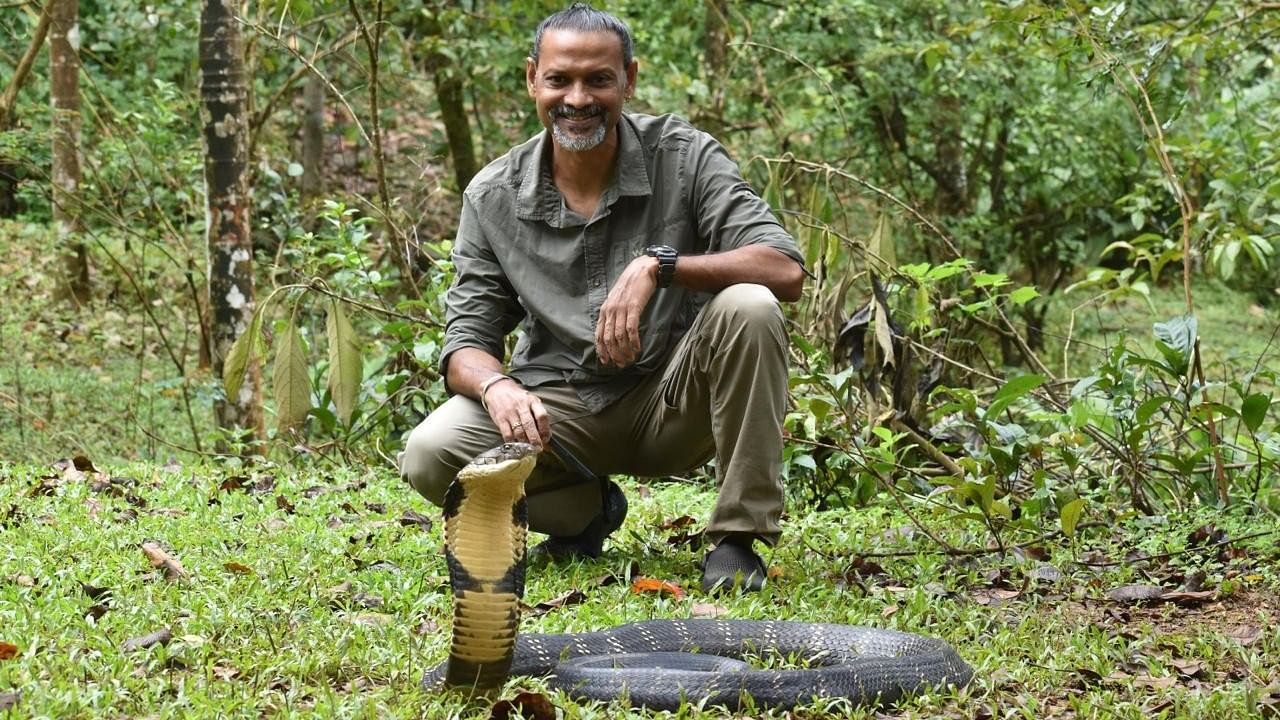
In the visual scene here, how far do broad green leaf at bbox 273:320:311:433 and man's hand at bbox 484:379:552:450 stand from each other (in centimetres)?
147

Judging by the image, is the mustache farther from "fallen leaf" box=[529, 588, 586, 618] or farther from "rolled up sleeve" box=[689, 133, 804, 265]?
"fallen leaf" box=[529, 588, 586, 618]

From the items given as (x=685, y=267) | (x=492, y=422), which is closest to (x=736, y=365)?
(x=685, y=267)

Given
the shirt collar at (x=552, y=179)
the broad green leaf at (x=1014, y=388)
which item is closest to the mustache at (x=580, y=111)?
the shirt collar at (x=552, y=179)

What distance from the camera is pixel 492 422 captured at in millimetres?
4215

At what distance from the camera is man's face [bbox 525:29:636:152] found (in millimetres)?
4191

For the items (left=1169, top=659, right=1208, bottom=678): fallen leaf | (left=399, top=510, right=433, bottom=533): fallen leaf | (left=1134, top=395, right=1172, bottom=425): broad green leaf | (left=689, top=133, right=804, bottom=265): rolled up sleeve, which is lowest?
(left=399, top=510, right=433, bottom=533): fallen leaf

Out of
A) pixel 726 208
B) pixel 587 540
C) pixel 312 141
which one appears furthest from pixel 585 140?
pixel 312 141

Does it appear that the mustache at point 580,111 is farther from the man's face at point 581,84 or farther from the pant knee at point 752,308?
the pant knee at point 752,308

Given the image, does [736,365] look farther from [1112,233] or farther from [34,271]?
[34,271]

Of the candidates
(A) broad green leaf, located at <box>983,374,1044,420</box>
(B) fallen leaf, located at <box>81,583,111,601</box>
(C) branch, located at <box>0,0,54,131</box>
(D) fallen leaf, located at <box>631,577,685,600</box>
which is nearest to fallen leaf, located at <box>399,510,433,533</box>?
(D) fallen leaf, located at <box>631,577,685,600</box>

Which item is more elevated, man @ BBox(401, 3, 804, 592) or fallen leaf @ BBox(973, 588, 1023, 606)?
man @ BBox(401, 3, 804, 592)

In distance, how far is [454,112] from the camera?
10820 mm

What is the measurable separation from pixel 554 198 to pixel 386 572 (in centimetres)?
125

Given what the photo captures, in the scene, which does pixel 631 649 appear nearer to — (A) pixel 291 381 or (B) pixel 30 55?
(A) pixel 291 381
